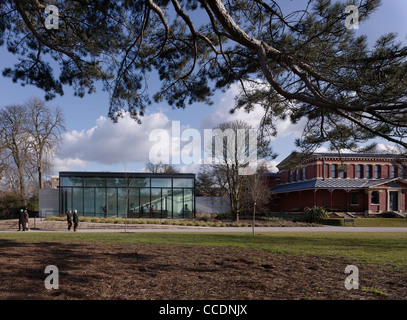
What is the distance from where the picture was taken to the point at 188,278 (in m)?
5.40

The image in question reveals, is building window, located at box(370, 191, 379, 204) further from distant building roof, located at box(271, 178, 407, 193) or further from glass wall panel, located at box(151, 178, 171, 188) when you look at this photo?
glass wall panel, located at box(151, 178, 171, 188)

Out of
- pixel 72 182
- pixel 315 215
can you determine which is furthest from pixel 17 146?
pixel 315 215

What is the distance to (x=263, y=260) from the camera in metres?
7.23

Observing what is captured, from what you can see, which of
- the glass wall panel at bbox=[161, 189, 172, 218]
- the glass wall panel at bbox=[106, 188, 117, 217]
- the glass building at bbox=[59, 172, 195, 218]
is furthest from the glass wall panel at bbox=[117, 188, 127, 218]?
the glass wall panel at bbox=[161, 189, 172, 218]

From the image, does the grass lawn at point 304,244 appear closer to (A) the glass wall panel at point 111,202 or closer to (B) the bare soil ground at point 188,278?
(B) the bare soil ground at point 188,278

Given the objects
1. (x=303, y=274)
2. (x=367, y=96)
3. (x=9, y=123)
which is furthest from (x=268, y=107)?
(x=9, y=123)

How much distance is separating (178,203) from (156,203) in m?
2.21

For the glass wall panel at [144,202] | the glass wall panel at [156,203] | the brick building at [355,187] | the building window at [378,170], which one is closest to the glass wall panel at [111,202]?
the glass wall panel at [144,202]

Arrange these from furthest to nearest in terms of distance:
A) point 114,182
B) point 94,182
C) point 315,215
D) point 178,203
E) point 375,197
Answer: point 375,197 < point 178,203 < point 114,182 < point 94,182 < point 315,215

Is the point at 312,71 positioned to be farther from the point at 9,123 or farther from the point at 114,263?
the point at 9,123

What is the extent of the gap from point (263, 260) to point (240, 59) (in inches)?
228

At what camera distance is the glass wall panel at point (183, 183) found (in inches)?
1271

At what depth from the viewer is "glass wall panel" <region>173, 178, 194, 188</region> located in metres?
32.3

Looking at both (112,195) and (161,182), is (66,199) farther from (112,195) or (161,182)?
(161,182)
